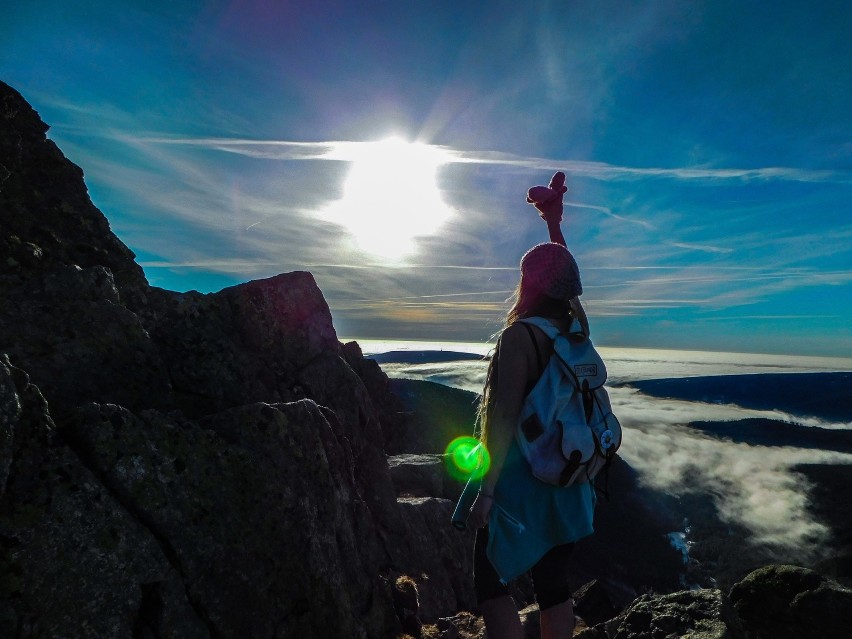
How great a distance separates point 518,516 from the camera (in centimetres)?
468

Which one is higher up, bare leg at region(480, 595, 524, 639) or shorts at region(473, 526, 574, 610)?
shorts at region(473, 526, 574, 610)

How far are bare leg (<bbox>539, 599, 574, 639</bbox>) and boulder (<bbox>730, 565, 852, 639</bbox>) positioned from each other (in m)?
8.40

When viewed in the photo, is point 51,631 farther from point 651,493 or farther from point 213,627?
point 651,493

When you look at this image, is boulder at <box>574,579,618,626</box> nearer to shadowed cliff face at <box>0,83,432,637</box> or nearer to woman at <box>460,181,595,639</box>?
shadowed cliff face at <box>0,83,432,637</box>

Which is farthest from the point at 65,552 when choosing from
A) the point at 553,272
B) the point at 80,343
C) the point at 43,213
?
the point at 43,213

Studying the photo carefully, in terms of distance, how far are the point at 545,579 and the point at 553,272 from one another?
3.13 metres

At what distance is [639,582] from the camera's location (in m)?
69.9

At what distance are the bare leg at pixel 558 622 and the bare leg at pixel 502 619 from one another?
0.26 metres

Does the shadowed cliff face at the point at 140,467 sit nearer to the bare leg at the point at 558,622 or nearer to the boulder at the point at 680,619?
the bare leg at the point at 558,622

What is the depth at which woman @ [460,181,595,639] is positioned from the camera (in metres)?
4.65

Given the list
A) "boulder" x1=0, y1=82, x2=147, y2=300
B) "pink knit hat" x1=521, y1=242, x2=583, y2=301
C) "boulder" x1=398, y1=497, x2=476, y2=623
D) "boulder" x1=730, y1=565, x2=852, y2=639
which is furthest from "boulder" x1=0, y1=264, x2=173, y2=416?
"boulder" x1=730, y1=565, x2=852, y2=639

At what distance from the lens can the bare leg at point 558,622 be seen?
185 inches

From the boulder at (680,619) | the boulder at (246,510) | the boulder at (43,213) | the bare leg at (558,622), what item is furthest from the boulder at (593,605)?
the boulder at (43,213)

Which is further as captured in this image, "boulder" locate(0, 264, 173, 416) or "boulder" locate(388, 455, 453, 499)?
"boulder" locate(388, 455, 453, 499)
